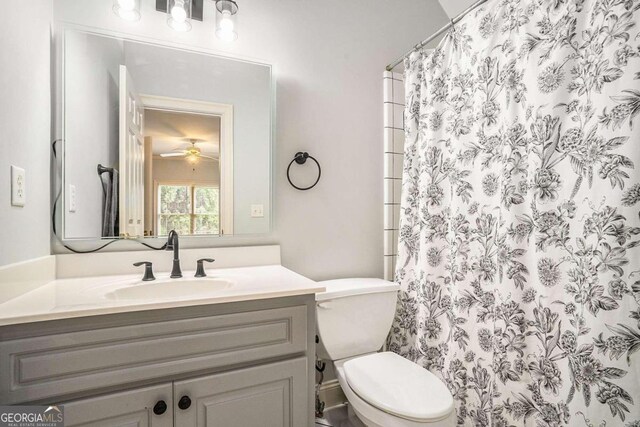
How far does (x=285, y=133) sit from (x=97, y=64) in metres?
0.87

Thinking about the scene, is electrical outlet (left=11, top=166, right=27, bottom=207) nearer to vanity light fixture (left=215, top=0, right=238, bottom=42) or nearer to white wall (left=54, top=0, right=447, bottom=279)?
white wall (left=54, top=0, right=447, bottom=279)

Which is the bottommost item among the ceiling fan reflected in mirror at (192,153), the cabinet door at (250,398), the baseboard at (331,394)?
the baseboard at (331,394)

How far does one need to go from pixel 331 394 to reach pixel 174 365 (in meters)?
1.17

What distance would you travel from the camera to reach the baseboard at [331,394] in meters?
1.83

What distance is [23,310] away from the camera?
849 mm

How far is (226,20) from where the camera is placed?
151 centimetres

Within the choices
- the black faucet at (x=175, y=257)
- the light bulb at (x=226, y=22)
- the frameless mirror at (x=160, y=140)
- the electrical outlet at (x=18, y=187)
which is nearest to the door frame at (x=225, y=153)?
the frameless mirror at (x=160, y=140)

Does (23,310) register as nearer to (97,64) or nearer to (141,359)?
(141,359)

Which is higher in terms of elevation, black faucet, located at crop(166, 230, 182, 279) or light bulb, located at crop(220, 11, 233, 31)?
light bulb, located at crop(220, 11, 233, 31)

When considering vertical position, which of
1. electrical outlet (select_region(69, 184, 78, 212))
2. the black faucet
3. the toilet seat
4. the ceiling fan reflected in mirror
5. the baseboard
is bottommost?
the baseboard

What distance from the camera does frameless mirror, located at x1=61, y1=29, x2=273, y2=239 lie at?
4.43 ft

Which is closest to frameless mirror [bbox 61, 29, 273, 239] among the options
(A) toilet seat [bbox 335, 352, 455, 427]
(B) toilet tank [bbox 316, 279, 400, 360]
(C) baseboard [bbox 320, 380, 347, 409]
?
(B) toilet tank [bbox 316, 279, 400, 360]

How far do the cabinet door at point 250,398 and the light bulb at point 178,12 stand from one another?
148 centimetres

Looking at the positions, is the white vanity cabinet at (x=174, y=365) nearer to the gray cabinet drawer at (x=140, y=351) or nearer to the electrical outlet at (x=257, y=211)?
the gray cabinet drawer at (x=140, y=351)
